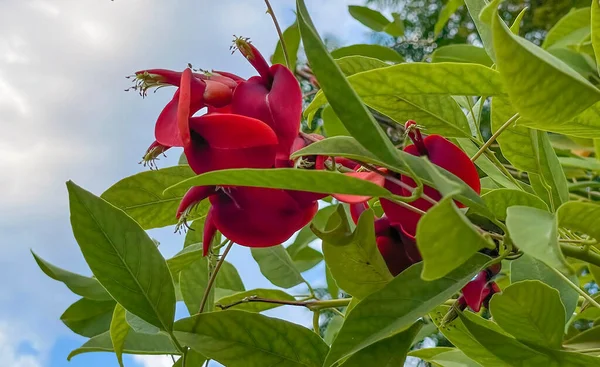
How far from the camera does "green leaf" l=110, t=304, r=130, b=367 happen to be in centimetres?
53

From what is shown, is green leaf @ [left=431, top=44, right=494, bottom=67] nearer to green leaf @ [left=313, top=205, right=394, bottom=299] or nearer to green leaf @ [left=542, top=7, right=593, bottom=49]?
green leaf @ [left=542, top=7, right=593, bottom=49]

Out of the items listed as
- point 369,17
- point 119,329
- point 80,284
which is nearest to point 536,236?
point 119,329

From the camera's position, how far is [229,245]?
0.45 meters

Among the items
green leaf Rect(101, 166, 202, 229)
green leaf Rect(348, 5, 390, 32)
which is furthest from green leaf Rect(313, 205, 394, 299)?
green leaf Rect(348, 5, 390, 32)

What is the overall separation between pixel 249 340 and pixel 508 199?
0.60 feet

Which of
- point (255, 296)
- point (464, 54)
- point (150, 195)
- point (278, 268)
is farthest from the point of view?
point (464, 54)

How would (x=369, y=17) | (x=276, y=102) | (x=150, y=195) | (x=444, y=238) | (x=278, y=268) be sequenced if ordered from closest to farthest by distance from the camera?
(x=444, y=238), (x=276, y=102), (x=150, y=195), (x=278, y=268), (x=369, y=17)

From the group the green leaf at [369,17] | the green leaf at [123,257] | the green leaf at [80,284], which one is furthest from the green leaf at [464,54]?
the green leaf at [123,257]

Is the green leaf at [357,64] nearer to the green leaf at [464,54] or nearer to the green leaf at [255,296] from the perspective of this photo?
the green leaf at [255,296]

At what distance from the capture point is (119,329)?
1.76 ft

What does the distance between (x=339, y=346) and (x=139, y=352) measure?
0.34 meters

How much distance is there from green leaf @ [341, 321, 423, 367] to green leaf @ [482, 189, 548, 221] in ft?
0.29

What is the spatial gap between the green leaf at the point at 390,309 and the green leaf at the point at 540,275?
0.18 metres

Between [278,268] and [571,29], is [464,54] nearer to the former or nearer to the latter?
[571,29]
